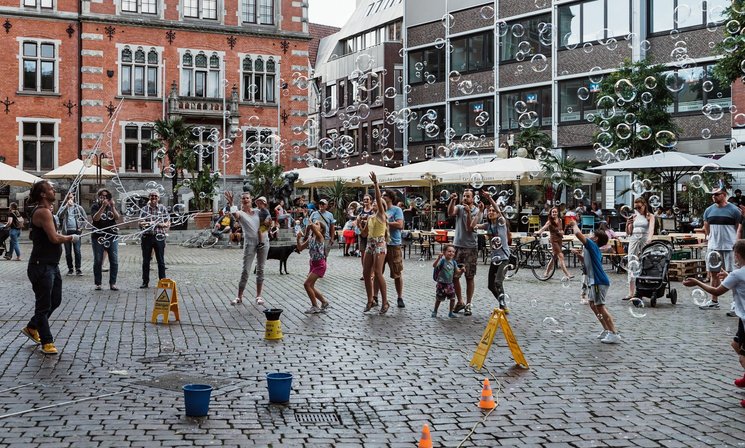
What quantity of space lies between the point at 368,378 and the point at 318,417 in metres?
1.48

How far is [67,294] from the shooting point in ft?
50.5

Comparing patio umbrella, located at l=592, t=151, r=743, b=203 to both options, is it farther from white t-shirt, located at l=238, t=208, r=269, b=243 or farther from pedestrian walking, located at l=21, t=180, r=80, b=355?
pedestrian walking, located at l=21, t=180, r=80, b=355

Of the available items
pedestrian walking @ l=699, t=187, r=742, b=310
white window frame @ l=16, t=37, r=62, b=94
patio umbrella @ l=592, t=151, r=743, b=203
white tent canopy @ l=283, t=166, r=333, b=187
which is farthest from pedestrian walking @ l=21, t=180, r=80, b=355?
white window frame @ l=16, t=37, r=62, b=94

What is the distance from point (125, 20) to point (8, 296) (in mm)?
30943

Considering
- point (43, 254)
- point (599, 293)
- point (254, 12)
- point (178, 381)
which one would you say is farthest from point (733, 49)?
point (254, 12)

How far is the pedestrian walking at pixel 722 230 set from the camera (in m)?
13.8

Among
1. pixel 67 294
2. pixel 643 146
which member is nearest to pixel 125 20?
pixel 643 146

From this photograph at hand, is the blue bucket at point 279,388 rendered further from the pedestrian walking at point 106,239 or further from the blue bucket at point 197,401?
the pedestrian walking at point 106,239

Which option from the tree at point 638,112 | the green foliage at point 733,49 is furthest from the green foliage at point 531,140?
the green foliage at point 733,49

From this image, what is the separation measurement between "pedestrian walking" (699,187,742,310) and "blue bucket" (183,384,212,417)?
385 inches

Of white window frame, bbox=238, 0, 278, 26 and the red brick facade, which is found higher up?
white window frame, bbox=238, 0, 278, 26

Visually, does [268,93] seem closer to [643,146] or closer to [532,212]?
[532,212]

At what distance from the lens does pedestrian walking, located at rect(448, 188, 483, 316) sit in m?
13.0

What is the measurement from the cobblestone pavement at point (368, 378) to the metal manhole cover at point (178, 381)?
0.02 metres
